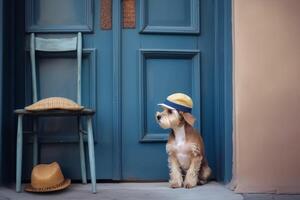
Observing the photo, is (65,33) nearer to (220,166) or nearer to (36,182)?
(36,182)

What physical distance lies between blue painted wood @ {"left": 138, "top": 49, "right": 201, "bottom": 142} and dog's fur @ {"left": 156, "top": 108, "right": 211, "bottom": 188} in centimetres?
29

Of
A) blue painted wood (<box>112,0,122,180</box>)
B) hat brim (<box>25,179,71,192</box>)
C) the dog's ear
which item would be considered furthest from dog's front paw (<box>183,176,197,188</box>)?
hat brim (<box>25,179,71,192</box>)

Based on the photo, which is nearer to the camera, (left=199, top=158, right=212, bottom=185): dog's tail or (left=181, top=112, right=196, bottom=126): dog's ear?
(left=181, top=112, right=196, bottom=126): dog's ear

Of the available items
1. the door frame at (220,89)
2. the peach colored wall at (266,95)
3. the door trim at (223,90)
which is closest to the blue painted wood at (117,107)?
the door frame at (220,89)

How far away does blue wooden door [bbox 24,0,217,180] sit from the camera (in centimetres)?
362

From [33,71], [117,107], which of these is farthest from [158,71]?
[33,71]

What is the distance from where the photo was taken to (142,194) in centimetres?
323

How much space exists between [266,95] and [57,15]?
5.10 ft

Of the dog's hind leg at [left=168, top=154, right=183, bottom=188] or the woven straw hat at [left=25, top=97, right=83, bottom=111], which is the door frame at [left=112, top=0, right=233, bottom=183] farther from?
the woven straw hat at [left=25, top=97, right=83, bottom=111]

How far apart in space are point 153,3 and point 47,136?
1194 millimetres

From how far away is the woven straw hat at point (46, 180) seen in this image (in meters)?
3.17

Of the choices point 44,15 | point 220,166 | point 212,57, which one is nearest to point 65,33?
point 44,15

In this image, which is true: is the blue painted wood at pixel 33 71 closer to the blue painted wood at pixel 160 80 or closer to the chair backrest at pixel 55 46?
the chair backrest at pixel 55 46

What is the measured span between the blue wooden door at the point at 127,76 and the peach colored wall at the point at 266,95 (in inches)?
18.3
